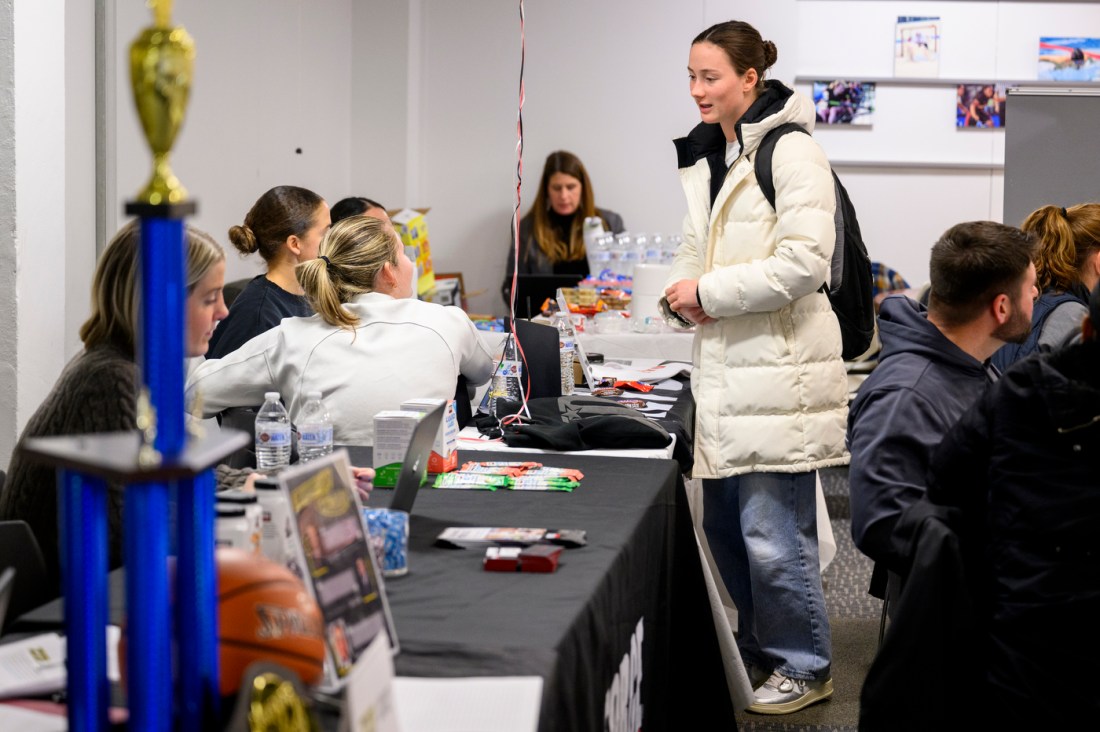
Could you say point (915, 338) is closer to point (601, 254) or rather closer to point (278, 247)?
point (278, 247)

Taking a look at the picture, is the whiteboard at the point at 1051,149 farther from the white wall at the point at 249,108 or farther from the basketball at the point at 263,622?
the basketball at the point at 263,622

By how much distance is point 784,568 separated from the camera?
9.70ft

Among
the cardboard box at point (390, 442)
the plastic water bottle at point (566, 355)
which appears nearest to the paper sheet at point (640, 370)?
the plastic water bottle at point (566, 355)

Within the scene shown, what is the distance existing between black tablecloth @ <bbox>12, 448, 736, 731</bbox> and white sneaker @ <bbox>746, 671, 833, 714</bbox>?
0.57 meters

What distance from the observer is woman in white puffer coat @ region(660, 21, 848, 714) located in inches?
111

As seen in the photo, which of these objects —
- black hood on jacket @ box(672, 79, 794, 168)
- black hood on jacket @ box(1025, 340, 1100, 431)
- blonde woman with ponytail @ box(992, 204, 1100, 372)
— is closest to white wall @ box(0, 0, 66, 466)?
black hood on jacket @ box(672, 79, 794, 168)

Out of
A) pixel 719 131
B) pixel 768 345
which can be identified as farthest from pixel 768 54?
pixel 768 345

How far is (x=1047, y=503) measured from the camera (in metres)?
1.73

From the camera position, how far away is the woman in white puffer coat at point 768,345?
111 inches

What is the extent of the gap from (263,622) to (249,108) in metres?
4.67

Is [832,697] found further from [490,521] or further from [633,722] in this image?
[490,521]

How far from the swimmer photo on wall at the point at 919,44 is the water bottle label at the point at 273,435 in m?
6.16

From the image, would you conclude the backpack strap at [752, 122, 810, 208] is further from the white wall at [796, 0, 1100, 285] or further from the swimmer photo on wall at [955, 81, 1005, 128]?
the swimmer photo on wall at [955, 81, 1005, 128]

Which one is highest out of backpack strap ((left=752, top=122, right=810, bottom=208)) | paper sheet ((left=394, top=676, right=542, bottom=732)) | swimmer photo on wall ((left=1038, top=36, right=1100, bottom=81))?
swimmer photo on wall ((left=1038, top=36, right=1100, bottom=81))
